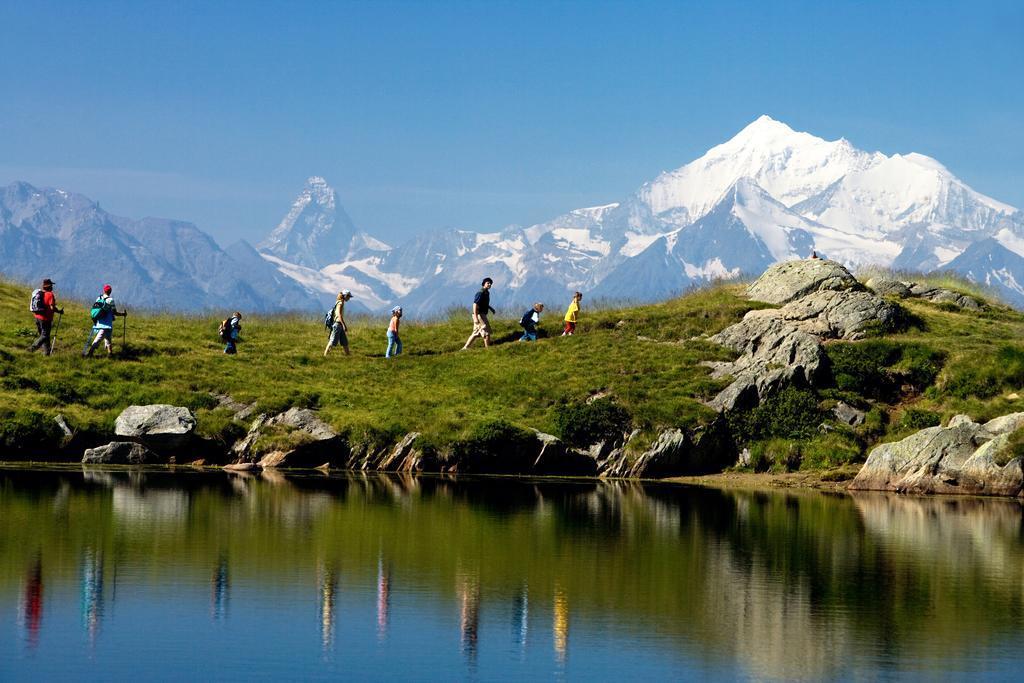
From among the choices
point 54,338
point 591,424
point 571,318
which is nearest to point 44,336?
point 54,338

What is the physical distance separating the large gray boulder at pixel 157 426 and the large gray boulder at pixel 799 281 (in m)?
29.6

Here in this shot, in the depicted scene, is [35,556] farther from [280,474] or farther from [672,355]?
[672,355]

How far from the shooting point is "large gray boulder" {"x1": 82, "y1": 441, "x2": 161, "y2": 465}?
49781 millimetres

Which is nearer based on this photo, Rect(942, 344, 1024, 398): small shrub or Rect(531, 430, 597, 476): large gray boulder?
Rect(531, 430, 597, 476): large gray boulder

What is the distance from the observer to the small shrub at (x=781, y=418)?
179 ft

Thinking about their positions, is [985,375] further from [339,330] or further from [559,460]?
[339,330]

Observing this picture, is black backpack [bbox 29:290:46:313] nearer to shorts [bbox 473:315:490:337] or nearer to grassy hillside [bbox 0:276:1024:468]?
grassy hillside [bbox 0:276:1024:468]

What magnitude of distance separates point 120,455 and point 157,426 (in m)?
1.61

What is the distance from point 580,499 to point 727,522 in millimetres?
6441

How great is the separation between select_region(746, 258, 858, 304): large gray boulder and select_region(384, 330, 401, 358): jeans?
59.1 ft

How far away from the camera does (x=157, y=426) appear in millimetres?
50719

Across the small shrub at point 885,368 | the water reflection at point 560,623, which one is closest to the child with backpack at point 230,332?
the small shrub at point 885,368

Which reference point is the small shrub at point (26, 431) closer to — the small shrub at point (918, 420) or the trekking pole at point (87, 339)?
the trekking pole at point (87, 339)

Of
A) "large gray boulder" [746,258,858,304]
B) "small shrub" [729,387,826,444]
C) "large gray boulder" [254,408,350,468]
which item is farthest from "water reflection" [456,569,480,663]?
"large gray boulder" [746,258,858,304]
